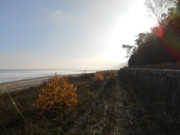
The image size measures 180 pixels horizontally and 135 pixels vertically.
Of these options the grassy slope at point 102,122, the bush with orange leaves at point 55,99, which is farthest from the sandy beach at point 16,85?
the grassy slope at point 102,122

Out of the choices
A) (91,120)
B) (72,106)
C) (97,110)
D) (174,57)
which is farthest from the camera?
(174,57)

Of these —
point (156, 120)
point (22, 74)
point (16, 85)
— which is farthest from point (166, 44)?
point (22, 74)

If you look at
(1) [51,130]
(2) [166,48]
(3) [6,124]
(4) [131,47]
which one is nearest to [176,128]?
(1) [51,130]

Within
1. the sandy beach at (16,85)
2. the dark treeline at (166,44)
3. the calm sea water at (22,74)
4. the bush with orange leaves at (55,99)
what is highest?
the dark treeline at (166,44)

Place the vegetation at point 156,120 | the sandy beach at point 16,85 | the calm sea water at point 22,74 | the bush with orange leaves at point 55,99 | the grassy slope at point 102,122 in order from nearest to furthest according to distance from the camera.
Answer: the vegetation at point 156,120 → the grassy slope at point 102,122 → the bush with orange leaves at point 55,99 → the sandy beach at point 16,85 → the calm sea water at point 22,74

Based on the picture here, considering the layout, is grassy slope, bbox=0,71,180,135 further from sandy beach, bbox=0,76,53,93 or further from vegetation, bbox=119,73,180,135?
sandy beach, bbox=0,76,53,93

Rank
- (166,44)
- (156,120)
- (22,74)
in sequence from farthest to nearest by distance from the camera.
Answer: (22,74)
(166,44)
(156,120)

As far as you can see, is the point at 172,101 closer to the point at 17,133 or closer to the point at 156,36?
the point at 17,133

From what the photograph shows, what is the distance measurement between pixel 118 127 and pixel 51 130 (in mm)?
1583

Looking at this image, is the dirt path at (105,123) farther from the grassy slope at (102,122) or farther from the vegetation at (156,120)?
the vegetation at (156,120)

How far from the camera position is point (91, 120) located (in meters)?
3.22

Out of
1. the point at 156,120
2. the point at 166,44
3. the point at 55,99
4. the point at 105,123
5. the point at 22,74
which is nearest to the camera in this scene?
the point at 156,120

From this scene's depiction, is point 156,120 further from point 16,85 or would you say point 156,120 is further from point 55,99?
point 16,85

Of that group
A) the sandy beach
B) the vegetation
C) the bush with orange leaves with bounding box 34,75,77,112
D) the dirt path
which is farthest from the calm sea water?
the sandy beach
